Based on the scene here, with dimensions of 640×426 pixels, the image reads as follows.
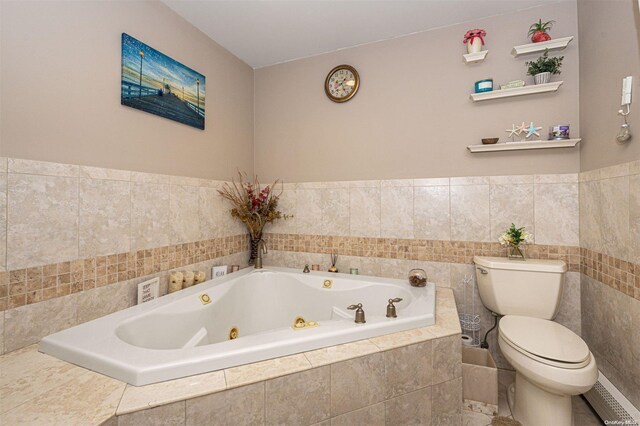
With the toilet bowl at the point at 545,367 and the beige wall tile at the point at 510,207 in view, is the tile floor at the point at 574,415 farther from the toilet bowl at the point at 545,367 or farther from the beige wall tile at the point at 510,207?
the beige wall tile at the point at 510,207

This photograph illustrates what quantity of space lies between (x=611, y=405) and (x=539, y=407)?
0.35m

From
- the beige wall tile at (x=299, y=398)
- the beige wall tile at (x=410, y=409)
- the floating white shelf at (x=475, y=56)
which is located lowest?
the beige wall tile at (x=410, y=409)

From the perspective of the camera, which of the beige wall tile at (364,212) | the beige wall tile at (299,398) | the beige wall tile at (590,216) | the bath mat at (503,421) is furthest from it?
the beige wall tile at (364,212)

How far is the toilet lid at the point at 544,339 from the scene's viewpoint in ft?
3.99

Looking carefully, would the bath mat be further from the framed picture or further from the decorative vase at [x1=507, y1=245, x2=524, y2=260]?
the framed picture

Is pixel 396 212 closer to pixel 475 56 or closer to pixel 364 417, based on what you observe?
pixel 475 56

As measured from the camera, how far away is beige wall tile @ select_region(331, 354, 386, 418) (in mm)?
1088

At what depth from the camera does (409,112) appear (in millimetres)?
2189

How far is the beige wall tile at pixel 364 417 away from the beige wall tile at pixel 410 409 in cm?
3

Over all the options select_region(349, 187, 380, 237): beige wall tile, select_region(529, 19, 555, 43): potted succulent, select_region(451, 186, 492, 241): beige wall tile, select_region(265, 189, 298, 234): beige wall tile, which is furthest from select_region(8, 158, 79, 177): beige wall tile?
select_region(529, 19, 555, 43): potted succulent

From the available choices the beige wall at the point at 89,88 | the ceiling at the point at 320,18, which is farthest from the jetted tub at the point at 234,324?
the ceiling at the point at 320,18

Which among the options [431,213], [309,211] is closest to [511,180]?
[431,213]

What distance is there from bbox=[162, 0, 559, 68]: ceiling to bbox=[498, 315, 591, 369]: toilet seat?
205cm

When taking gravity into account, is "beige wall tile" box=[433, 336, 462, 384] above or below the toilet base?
above
